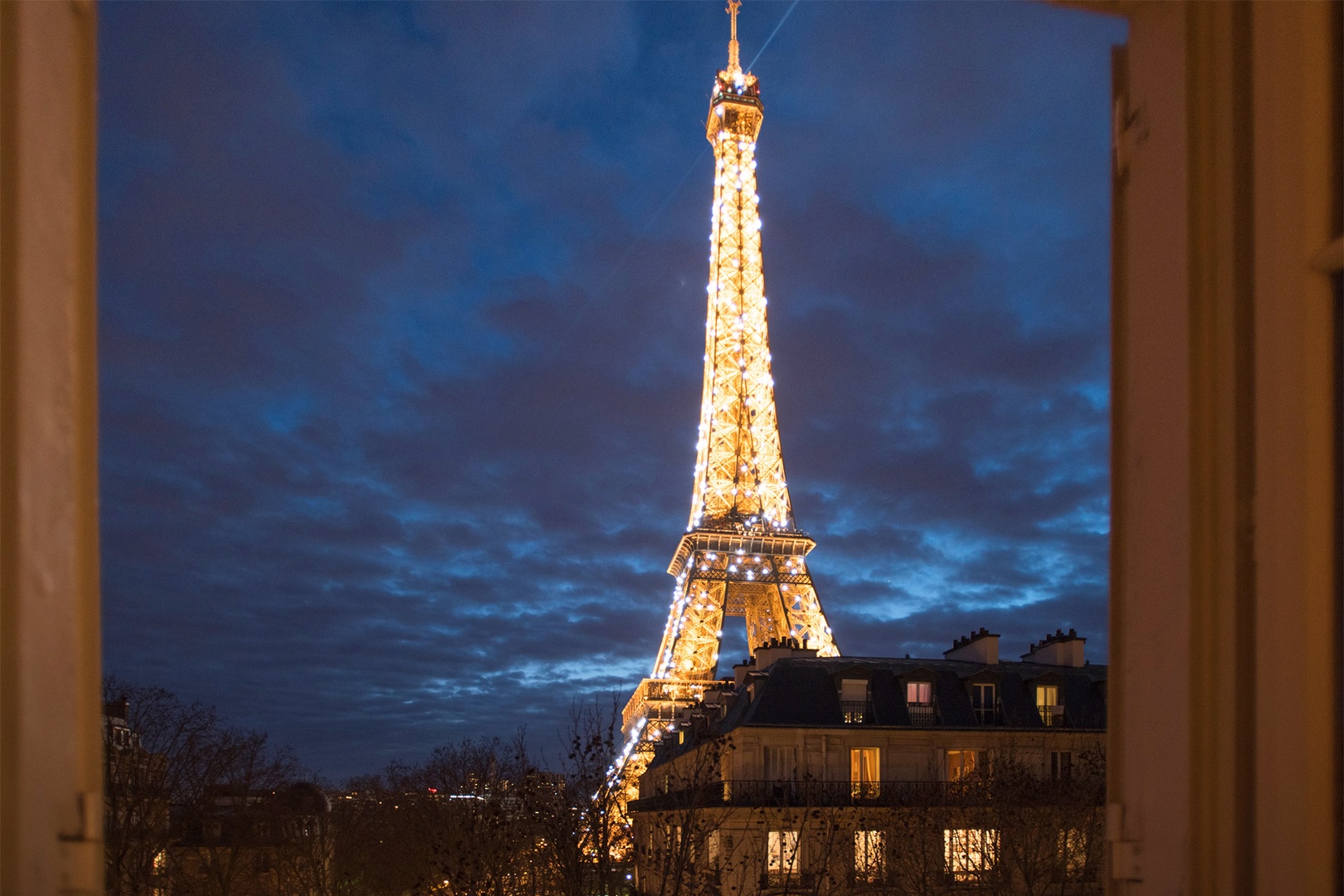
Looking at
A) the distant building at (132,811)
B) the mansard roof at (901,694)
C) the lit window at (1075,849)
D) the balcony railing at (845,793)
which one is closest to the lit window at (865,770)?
the balcony railing at (845,793)

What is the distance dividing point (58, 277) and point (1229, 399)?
1790 mm

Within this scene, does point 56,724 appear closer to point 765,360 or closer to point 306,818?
point 306,818

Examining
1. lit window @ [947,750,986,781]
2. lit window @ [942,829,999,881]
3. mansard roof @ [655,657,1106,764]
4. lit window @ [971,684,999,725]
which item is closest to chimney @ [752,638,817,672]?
mansard roof @ [655,657,1106,764]

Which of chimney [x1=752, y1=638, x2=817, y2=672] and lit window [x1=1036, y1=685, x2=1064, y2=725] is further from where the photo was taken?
chimney [x1=752, y1=638, x2=817, y2=672]

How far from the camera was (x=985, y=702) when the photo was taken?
2092 cm

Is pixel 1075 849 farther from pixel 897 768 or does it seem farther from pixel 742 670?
pixel 742 670

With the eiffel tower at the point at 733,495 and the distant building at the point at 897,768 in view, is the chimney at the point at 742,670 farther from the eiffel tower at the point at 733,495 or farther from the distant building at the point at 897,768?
the eiffel tower at the point at 733,495

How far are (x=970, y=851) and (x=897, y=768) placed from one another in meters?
3.28

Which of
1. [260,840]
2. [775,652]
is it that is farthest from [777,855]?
[260,840]

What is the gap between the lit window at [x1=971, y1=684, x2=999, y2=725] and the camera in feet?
68.2

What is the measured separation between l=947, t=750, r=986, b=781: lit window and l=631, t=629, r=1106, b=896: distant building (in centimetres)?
3

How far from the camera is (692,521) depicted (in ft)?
128

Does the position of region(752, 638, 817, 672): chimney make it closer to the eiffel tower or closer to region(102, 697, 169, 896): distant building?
region(102, 697, 169, 896): distant building

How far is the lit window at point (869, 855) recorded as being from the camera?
1664 centimetres
